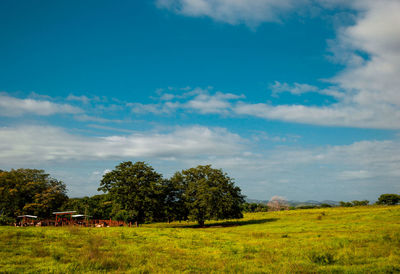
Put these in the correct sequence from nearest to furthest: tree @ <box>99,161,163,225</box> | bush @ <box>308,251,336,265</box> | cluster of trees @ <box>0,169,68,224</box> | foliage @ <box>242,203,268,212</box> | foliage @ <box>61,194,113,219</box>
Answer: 1. bush @ <box>308,251,336,265</box>
2. tree @ <box>99,161,163,225</box>
3. cluster of trees @ <box>0,169,68,224</box>
4. foliage @ <box>61,194,113,219</box>
5. foliage @ <box>242,203,268,212</box>

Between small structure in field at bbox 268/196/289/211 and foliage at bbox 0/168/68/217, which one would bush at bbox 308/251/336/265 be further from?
small structure in field at bbox 268/196/289/211

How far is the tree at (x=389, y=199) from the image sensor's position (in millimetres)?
106250

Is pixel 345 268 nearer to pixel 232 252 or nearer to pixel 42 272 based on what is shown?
pixel 232 252

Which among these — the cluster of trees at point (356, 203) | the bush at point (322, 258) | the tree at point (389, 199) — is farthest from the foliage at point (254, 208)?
the bush at point (322, 258)

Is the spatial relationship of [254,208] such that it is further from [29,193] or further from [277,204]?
[29,193]

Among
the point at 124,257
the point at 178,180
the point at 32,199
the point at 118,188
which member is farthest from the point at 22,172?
the point at 124,257

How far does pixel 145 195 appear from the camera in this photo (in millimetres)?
58281

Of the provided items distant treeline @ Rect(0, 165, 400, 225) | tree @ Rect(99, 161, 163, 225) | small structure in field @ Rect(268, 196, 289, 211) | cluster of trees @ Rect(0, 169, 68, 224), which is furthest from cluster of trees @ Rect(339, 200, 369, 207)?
cluster of trees @ Rect(0, 169, 68, 224)

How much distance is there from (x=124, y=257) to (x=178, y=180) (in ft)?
154

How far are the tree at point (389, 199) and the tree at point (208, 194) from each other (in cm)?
7621

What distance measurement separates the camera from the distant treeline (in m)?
58.3

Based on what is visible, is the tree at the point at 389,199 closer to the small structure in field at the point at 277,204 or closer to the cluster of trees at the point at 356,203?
the cluster of trees at the point at 356,203

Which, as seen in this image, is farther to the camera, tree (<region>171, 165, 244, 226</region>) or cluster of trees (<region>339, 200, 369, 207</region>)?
cluster of trees (<region>339, 200, 369, 207</region>)

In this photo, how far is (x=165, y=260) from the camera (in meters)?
18.5
